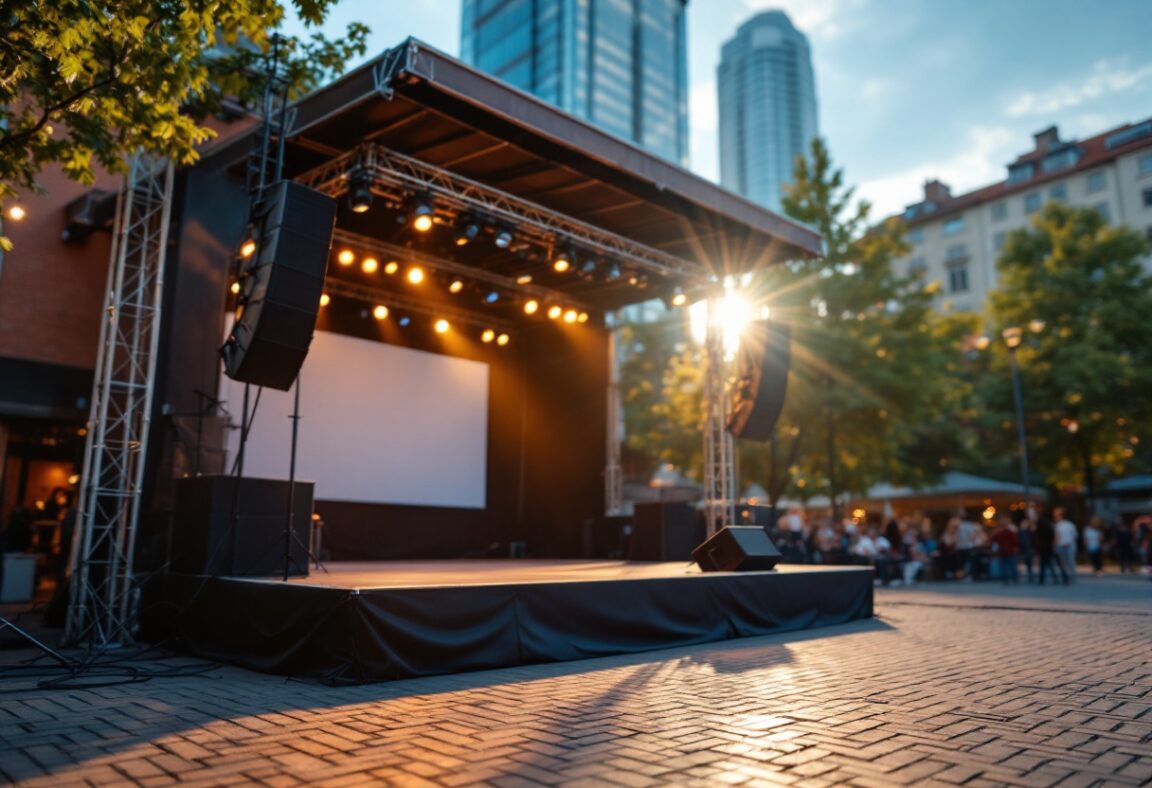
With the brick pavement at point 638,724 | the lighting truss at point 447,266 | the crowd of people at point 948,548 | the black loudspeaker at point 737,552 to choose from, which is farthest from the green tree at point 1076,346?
the brick pavement at point 638,724

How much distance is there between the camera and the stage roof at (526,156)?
25.7 ft

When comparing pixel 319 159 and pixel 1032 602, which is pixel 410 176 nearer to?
pixel 319 159

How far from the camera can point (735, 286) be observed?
1359 cm

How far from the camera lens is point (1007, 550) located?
15.6 m

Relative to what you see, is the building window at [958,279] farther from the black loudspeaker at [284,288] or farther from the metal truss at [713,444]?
the black loudspeaker at [284,288]

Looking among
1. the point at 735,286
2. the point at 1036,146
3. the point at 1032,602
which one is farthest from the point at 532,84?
the point at 1032,602

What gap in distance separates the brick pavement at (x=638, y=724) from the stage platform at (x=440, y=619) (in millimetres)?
178

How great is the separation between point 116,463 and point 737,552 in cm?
628

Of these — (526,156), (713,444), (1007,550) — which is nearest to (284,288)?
(526,156)

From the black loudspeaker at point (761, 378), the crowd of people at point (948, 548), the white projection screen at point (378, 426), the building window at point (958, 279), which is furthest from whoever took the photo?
the building window at point (958, 279)

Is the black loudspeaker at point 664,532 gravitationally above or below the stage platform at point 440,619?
above

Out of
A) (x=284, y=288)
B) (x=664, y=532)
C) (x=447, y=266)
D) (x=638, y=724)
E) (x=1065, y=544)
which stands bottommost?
(x=638, y=724)

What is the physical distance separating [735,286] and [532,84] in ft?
211

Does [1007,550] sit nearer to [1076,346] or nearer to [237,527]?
[1076,346]
